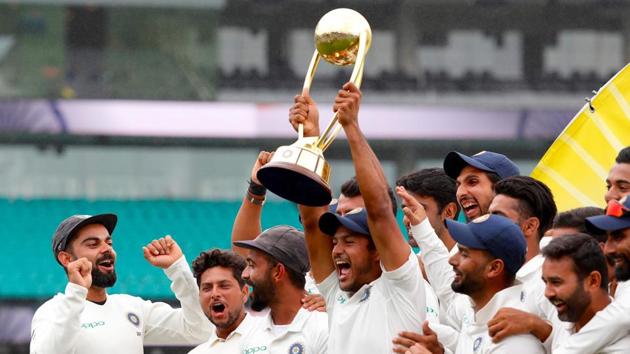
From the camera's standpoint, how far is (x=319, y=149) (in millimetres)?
4980

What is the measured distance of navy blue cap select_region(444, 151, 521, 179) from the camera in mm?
5703

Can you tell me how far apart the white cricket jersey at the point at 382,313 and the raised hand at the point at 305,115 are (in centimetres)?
59

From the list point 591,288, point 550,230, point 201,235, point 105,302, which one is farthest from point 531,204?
point 201,235

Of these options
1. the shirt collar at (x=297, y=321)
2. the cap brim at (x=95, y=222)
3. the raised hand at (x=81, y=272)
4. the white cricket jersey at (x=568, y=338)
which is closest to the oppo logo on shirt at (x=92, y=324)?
the raised hand at (x=81, y=272)

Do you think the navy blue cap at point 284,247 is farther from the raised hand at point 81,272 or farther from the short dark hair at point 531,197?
the short dark hair at point 531,197

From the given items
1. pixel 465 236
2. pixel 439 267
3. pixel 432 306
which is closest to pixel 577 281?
pixel 465 236

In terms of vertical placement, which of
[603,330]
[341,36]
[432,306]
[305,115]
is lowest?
[432,306]

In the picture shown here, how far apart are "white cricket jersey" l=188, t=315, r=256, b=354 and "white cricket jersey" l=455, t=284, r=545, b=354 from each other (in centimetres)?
132

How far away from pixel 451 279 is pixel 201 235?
41.3ft

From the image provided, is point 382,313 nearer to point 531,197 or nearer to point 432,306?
point 432,306

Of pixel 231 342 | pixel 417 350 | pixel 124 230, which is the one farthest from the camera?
pixel 124 230

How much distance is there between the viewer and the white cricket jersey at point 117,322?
6.27m

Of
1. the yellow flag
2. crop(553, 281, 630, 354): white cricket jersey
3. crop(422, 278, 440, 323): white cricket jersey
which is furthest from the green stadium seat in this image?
crop(553, 281, 630, 354): white cricket jersey

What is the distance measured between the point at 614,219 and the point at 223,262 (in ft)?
6.66
